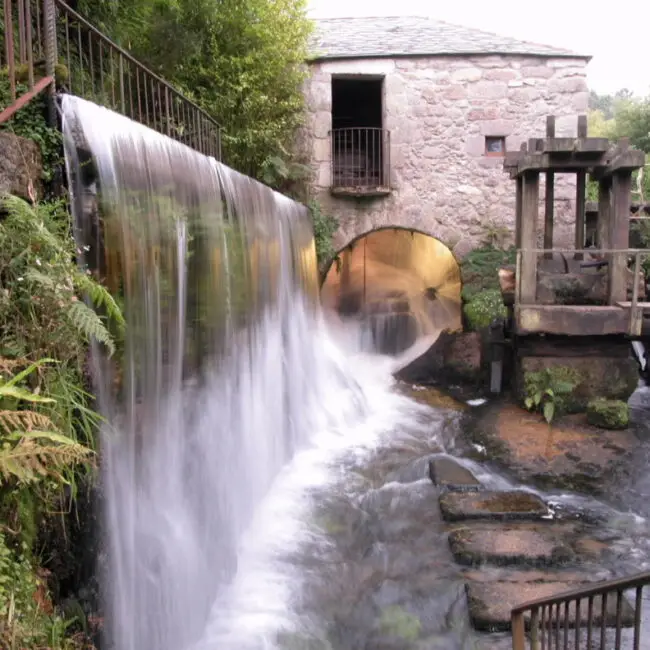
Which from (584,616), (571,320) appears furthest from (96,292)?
(571,320)

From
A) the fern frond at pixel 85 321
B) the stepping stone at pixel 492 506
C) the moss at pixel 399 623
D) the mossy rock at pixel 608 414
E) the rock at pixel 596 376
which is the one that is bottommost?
the moss at pixel 399 623

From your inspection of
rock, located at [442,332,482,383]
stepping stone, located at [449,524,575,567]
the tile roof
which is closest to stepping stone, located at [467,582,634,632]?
stepping stone, located at [449,524,575,567]

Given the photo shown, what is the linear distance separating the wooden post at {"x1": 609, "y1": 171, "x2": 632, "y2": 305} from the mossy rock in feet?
4.70

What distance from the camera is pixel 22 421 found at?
277 cm

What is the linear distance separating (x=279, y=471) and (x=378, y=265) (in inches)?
385

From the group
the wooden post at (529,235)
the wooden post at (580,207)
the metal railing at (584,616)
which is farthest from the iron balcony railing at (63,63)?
the wooden post at (580,207)

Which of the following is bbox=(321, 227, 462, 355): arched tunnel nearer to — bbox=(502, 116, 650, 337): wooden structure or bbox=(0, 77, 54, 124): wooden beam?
bbox=(502, 116, 650, 337): wooden structure

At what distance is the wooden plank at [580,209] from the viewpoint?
1015 cm

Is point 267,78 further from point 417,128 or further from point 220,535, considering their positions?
point 220,535

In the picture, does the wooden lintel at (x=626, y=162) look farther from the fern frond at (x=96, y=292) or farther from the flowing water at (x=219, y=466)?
the fern frond at (x=96, y=292)

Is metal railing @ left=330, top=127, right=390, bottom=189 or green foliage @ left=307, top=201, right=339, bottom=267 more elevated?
metal railing @ left=330, top=127, right=390, bottom=189

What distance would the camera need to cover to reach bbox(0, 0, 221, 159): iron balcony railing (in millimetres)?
3527

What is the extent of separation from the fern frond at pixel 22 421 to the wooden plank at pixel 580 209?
9.32 metres

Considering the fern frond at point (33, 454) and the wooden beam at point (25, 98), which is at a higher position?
the wooden beam at point (25, 98)
